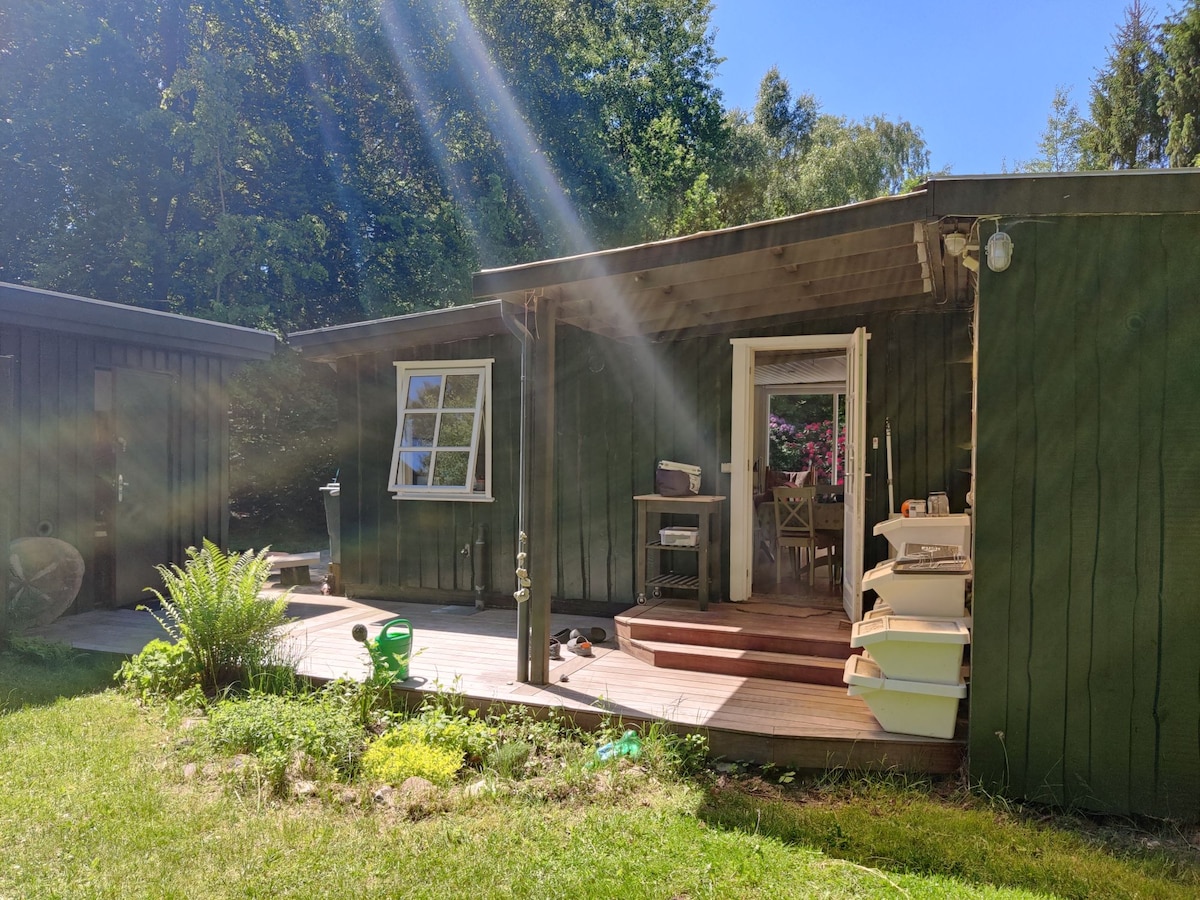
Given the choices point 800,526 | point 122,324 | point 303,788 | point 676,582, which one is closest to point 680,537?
point 676,582

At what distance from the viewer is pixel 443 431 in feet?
21.4

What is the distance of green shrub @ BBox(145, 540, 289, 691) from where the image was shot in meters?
4.29

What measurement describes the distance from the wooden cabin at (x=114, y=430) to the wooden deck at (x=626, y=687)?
78 cm

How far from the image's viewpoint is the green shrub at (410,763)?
3.27m

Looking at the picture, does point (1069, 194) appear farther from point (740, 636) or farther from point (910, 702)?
point (740, 636)

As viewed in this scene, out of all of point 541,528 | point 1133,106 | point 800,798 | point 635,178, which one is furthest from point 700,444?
point 1133,106

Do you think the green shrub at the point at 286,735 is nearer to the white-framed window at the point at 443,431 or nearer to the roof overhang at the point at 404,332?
the white-framed window at the point at 443,431

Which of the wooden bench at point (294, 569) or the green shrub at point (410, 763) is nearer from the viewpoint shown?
the green shrub at point (410, 763)

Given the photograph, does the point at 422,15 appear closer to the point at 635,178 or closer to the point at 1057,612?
the point at 635,178

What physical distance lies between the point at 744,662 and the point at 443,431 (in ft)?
10.9

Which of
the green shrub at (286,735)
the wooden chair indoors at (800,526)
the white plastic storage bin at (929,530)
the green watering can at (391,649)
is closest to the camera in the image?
the green shrub at (286,735)

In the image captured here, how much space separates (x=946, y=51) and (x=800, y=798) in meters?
19.5

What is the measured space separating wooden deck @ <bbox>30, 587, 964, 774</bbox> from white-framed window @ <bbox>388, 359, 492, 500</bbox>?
104 centimetres

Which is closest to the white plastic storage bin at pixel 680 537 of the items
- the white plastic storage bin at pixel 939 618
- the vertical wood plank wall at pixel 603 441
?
the vertical wood plank wall at pixel 603 441
